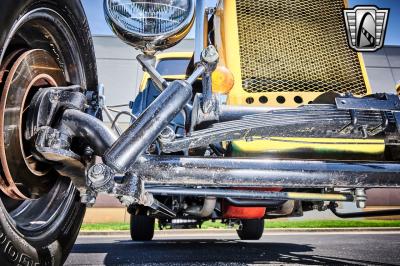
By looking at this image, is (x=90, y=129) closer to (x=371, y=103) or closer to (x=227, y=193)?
(x=227, y=193)

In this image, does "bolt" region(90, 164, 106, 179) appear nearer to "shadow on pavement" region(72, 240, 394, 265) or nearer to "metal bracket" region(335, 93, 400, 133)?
"metal bracket" region(335, 93, 400, 133)

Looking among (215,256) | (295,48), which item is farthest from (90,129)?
(215,256)

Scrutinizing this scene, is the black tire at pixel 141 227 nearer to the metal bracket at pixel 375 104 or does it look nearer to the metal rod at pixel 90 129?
the metal rod at pixel 90 129

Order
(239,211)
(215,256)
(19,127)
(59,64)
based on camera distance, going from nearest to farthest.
→ (19,127)
(59,64)
(239,211)
(215,256)

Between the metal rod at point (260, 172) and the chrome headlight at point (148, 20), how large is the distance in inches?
18.4

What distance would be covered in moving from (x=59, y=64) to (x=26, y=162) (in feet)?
1.78

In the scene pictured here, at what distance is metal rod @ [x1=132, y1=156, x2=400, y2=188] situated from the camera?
1147 millimetres

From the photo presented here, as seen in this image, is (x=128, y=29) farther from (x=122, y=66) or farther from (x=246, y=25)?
(x=122, y=66)

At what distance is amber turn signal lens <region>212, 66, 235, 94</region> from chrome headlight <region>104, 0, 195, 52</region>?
0.39m

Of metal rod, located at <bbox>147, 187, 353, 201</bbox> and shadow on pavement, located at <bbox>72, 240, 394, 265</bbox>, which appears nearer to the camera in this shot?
metal rod, located at <bbox>147, 187, 353, 201</bbox>

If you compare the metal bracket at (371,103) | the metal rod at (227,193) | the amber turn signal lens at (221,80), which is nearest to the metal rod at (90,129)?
the metal rod at (227,193)

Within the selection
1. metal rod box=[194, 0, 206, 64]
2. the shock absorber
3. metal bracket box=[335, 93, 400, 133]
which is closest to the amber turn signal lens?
metal rod box=[194, 0, 206, 64]

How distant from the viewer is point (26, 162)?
1.21 meters

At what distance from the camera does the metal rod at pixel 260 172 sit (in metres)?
1.15
